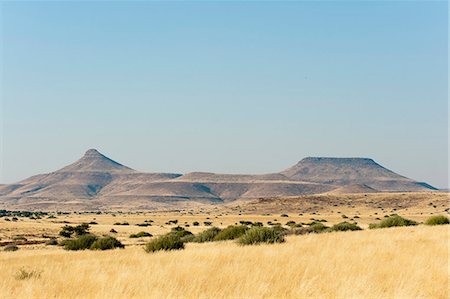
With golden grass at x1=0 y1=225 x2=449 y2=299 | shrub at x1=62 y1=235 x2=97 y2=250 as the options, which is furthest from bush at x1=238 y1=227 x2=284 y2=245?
shrub at x1=62 y1=235 x2=97 y2=250

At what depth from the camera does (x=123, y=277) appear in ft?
33.3

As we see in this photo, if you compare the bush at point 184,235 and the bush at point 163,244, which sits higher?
the bush at point 163,244

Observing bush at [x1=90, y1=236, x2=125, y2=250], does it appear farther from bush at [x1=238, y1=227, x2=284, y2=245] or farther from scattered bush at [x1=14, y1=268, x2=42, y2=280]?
scattered bush at [x1=14, y1=268, x2=42, y2=280]

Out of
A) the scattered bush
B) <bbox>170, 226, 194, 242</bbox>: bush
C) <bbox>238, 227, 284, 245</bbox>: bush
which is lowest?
<bbox>170, 226, 194, 242</bbox>: bush

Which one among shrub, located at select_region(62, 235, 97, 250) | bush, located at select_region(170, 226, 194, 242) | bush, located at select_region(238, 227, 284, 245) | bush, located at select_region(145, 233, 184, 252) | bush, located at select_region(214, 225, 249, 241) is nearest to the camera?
bush, located at select_region(238, 227, 284, 245)

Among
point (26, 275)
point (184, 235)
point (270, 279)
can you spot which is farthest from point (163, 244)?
point (184, 235)

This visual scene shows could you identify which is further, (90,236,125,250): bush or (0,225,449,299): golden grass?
(90,236,125,250): bush

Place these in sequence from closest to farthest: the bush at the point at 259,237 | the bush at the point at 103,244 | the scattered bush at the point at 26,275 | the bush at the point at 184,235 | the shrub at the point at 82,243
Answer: the scattered bush at the point at 26,275 < the bush at the point at 259,237 < the bush at the point at 103,244 < the shrub at the point at 82,243 < the bush at the point at 184,235

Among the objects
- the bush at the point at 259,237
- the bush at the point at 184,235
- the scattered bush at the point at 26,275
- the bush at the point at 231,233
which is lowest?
the bush at the point at 184,235

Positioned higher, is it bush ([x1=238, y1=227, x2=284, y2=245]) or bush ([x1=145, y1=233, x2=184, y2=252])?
bush ([x1=238, y1=227, x2=284, y2=245])

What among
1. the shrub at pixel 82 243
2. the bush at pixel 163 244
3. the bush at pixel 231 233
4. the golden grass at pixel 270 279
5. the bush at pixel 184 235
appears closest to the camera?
the golden grass at pixel 270 279

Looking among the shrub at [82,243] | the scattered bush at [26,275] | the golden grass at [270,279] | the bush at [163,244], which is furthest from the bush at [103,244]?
the scattered bush at [26,275]

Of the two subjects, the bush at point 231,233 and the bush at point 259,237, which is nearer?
the bush at point 259,237

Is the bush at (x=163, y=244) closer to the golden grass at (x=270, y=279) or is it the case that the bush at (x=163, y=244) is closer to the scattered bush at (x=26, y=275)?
the golden grass at (x=270, y=279)
